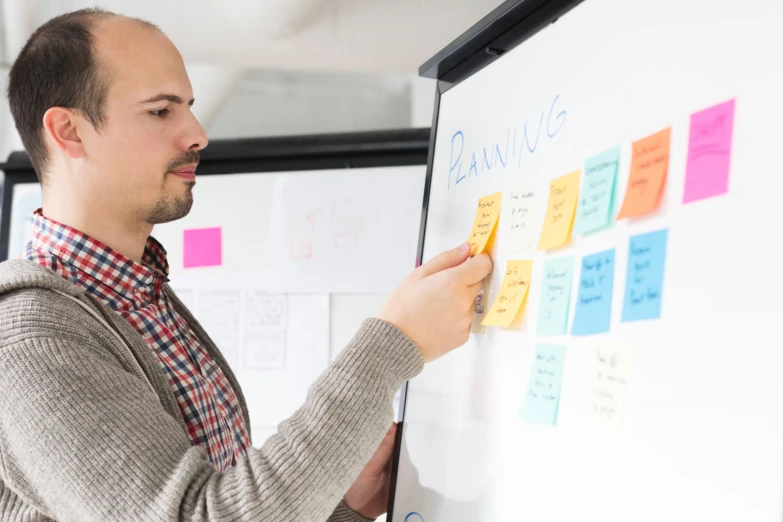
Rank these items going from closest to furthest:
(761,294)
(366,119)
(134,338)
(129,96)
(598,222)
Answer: (761,294), (598,222), (134,338), (129,96), (366,119)

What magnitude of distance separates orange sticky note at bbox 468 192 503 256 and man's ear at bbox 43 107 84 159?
1.86ft

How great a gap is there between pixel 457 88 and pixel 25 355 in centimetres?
69

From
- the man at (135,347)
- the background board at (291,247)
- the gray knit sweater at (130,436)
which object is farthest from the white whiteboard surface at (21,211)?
the gray knit sweater at (130,436)

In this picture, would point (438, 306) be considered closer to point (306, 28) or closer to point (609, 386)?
point (609, 386)

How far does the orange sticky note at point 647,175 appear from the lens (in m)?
0.64

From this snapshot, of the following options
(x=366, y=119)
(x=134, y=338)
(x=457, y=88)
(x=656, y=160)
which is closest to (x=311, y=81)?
(x=366, y=119)

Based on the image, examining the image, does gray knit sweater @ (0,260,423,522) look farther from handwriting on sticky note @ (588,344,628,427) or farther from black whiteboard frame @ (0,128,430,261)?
black whiteboard frame @ (0,128,430,261)

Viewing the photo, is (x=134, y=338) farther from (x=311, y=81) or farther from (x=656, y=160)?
(x=311, y=81)

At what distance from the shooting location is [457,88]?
1121 mm

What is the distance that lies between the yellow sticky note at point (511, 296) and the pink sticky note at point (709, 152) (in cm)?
27

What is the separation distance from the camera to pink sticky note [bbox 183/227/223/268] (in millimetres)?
1878

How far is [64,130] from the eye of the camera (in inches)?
41.2

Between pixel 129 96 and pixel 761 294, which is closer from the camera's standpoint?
pixel 761 294

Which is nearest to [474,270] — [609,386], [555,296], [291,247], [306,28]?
[555,296]
